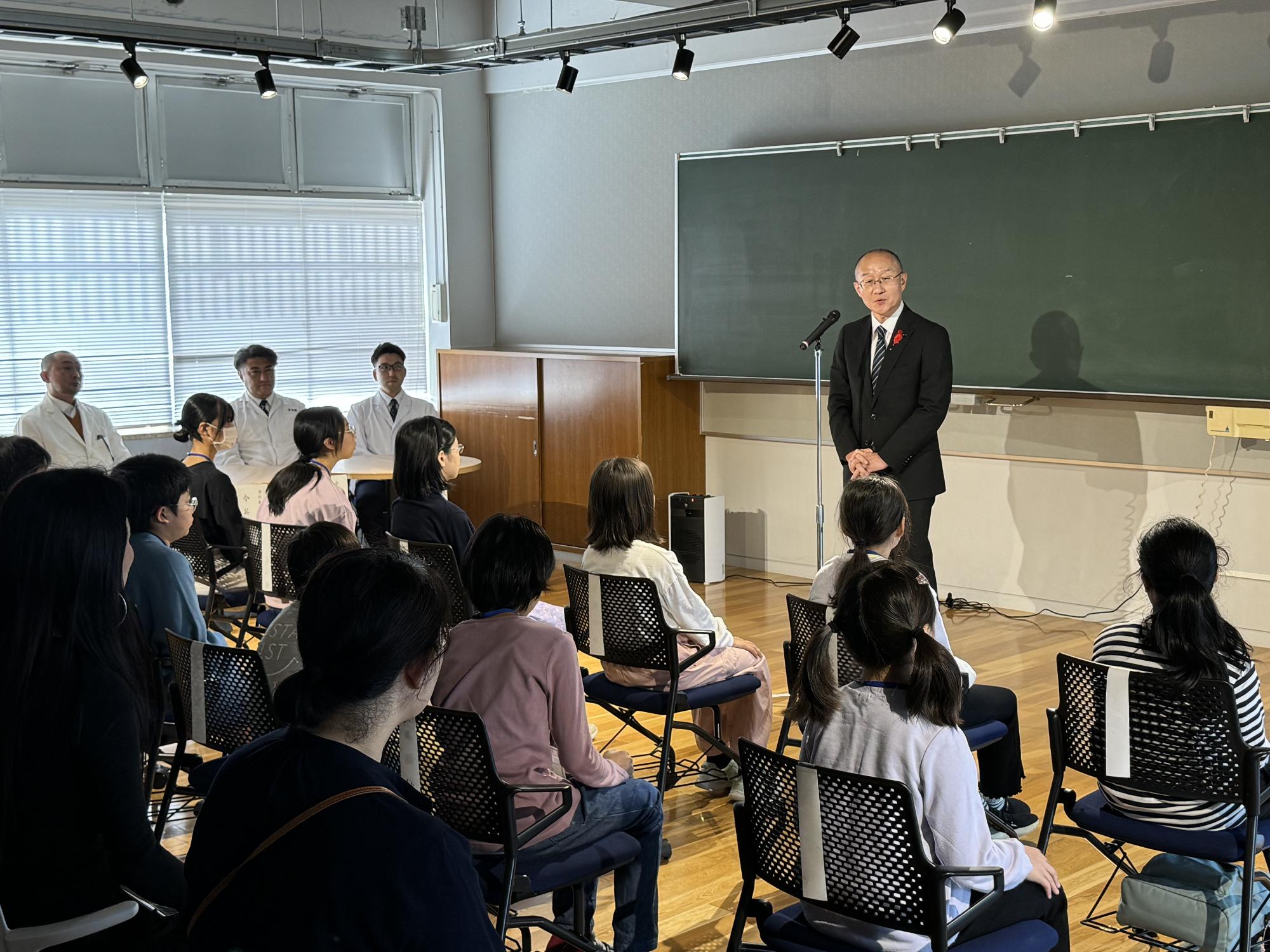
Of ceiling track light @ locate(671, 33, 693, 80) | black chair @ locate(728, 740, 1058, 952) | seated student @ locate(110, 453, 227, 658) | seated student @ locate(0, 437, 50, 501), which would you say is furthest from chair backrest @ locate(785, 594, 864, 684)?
ceiling track light @ locate(671, 33, 693, 80)

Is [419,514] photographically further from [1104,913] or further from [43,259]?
[43,259]

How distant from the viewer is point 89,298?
7.98 m

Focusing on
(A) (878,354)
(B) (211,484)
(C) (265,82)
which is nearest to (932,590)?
(A) (878,354)

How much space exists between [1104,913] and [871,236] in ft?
14.2

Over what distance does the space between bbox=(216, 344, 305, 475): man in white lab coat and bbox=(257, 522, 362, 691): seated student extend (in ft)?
13.5

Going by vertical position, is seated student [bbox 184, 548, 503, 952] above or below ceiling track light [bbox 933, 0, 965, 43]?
below

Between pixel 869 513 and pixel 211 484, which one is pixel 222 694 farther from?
pixel 211 484

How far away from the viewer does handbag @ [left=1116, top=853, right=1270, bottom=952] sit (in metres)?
2.72

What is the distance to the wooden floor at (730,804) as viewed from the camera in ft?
11.1

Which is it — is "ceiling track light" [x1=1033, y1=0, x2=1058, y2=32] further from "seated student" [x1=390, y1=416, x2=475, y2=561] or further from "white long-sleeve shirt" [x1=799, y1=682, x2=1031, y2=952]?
"white long-sleeve shirt" [x1=799, y1=682, x2=1031, y2=952]

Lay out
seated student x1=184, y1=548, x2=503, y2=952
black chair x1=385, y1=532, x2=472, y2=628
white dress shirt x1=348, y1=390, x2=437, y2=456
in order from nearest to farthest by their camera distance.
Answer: seated student x1=184, y1=548, x2=503, y2=952 → black chair x1=385, y1=532, x2=472, y2=628 → white dress shirt x1=348, y1=390, x2=437, y2=456


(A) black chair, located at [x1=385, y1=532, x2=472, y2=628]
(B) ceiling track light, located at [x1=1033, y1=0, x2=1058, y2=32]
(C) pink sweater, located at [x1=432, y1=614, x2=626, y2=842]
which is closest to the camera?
(C) pink sweater, located at [x1=432, y1=614, x2=626, y2=842]

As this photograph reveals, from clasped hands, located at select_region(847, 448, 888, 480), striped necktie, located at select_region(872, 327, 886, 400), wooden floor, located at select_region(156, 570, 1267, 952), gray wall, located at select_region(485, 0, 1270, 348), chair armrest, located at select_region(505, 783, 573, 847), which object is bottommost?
wooden floor, located at select_region(156, 570, 1267, 952)

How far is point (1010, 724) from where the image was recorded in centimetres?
358
